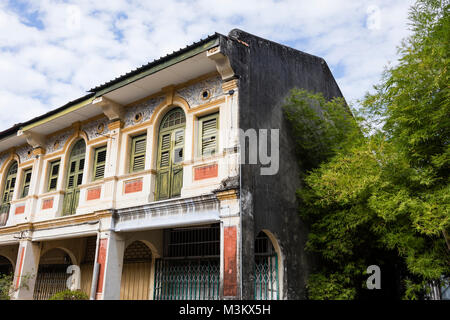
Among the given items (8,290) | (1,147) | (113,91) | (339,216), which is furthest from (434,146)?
(1,147)

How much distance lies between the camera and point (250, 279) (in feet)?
24.7

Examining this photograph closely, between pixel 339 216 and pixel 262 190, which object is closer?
pixel 262 190

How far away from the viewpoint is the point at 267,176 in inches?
343

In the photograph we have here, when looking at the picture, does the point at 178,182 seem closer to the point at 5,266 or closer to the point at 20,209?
the point at 20,209

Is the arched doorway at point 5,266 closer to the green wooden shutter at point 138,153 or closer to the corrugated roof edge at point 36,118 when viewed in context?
the corrugated roof edge at point 36,118

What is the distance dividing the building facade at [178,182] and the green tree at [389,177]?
0.60m

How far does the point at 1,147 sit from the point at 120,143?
6231mm

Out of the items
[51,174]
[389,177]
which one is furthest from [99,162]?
[389,177]

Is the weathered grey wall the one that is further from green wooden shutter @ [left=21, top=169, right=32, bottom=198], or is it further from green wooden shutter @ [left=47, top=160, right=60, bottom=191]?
green wooden shutter @ [left=21, top=169, right=32, bottom=198]

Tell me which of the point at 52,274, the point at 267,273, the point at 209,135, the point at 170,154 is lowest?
the point at 267,273

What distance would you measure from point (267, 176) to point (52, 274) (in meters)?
8.79

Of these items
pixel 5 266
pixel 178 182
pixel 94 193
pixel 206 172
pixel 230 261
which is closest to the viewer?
pixel 230 261
